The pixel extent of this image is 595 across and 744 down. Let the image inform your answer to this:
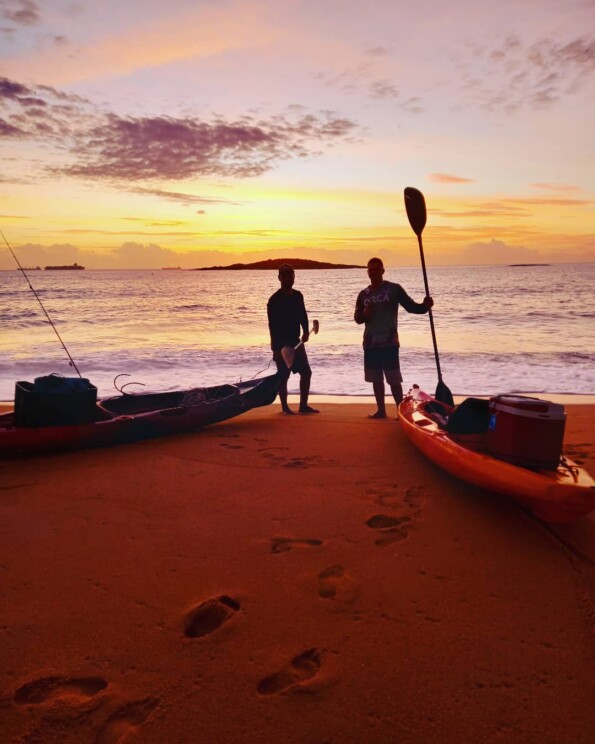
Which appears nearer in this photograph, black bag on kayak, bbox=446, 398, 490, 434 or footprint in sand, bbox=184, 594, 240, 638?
footprint in sand, bbox=184, 594, 240, 638

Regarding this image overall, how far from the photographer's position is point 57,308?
35188 millimetres

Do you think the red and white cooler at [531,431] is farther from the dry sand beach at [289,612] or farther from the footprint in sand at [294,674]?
the footprint in sand at [294,674]

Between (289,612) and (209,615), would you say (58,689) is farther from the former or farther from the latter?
(289,612)

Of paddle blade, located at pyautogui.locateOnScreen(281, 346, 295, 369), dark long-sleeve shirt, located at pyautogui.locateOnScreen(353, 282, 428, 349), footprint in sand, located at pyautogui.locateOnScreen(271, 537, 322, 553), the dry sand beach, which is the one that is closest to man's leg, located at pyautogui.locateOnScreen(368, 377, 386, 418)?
dark long-sleeve shirt, located at pyautogui.locateOnScreen(353, 282, 428, 349)

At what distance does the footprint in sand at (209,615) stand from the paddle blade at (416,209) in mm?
5570

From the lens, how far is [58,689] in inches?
89.8

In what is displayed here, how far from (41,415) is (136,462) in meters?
1.09

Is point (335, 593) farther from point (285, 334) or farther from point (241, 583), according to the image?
point (285, 334)

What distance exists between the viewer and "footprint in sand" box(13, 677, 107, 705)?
7.30ft

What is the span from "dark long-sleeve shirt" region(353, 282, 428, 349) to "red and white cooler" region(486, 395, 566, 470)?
9.80ft

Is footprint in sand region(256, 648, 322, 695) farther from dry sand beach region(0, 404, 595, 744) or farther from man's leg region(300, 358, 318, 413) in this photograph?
man's leg region(300, 358, 318, 413)

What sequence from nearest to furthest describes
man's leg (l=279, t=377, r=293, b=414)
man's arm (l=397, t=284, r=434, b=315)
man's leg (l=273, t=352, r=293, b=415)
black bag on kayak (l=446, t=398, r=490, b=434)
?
black bag on kayak (l=446, t=398, r=490, b=434)
man's arm (l=397, t=284, r=434, b=315)
man's leg (l=273, t=352, r=293, b=415)
man's leg (l=279, t=377, r=293, b=414)

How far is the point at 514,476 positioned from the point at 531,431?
329 millimetres

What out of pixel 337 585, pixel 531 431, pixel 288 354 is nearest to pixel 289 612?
pixel 337 585
